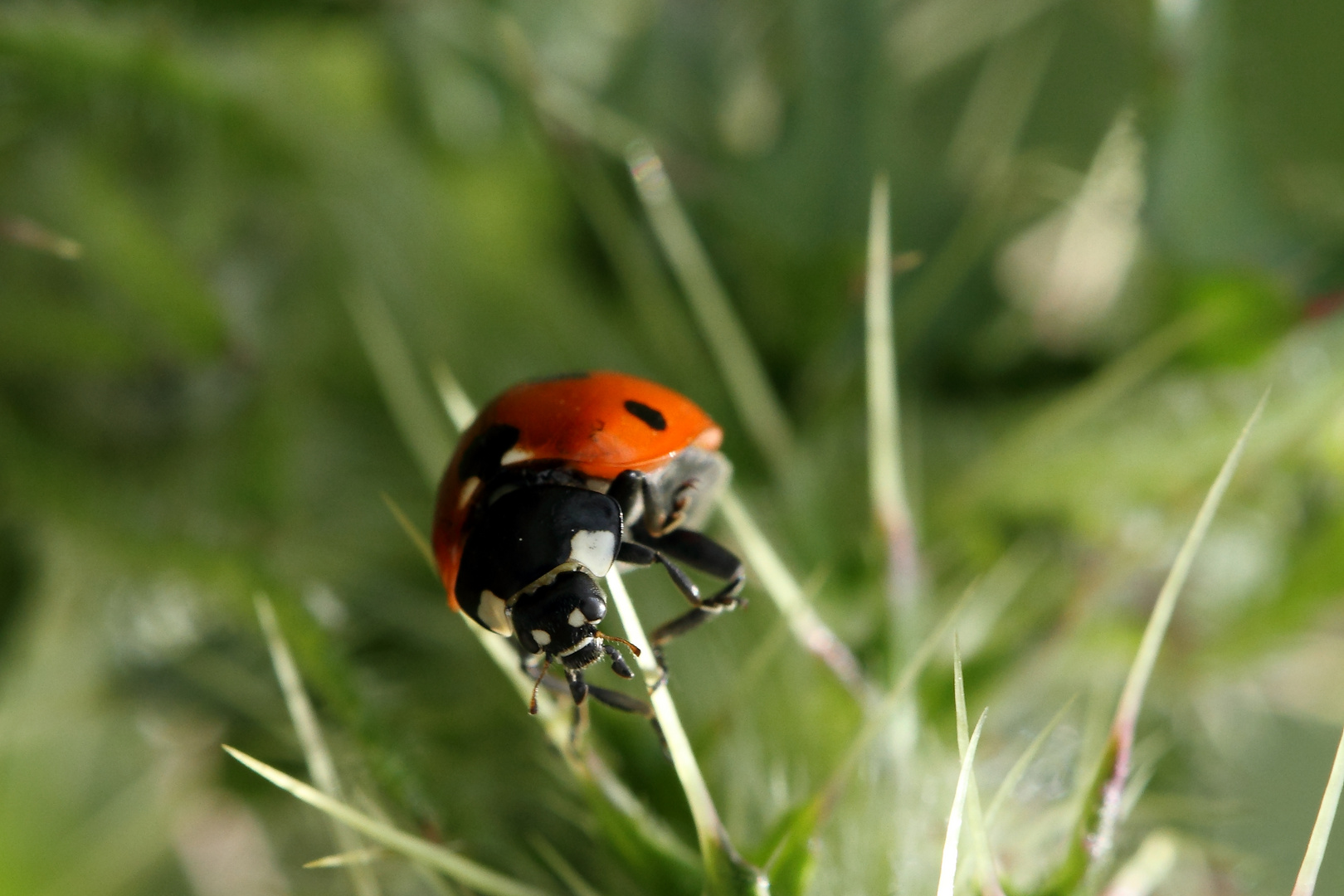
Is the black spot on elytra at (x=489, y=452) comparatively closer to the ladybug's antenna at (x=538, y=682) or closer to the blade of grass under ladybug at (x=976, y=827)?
the ladybug's antenna at (x=538, y=682)

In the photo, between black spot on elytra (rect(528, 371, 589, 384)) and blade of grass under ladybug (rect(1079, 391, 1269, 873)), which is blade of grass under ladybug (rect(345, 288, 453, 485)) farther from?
blade of grass under ladybug (rect(1079, 391, 1269, 873))

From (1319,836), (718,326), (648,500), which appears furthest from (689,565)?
(1319,836)

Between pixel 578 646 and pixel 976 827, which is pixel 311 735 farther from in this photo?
pixel 976 827

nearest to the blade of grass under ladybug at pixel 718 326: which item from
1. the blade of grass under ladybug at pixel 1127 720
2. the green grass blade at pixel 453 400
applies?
the green grass blade at pixel 453 400

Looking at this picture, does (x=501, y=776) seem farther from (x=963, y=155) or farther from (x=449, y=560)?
(x=963, y=155)

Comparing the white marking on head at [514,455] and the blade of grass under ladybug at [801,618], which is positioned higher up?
the white marking on head at [514,455]
